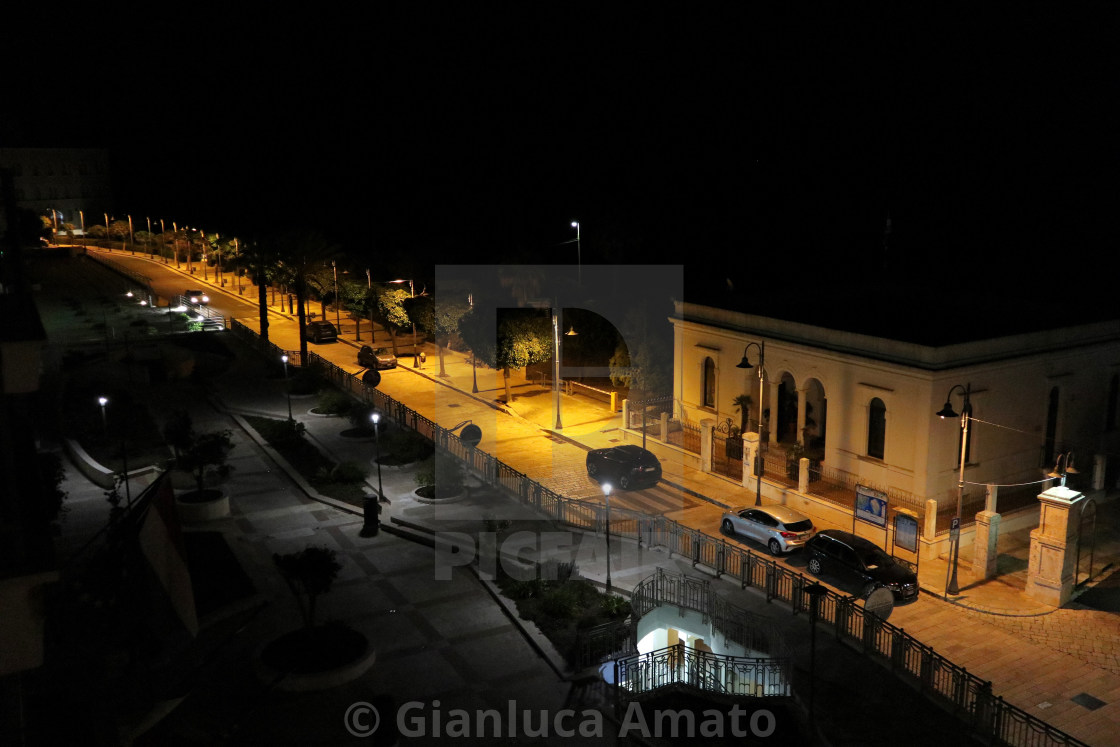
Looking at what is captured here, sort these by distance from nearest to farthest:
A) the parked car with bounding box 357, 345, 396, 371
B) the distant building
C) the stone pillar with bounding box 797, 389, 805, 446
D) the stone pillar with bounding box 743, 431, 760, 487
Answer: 1. the stone pillar with bounding box 743, 431, 760, 487
2. the stone pillar with bounding box 797, 389, 805, 446
3. the parked car with bounding box 357, 345, 396, 371
4. the distant building

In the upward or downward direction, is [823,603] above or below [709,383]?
below

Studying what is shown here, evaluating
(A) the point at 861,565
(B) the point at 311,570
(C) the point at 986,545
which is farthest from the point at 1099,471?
(B) the point at 311,570

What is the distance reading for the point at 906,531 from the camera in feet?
78.4

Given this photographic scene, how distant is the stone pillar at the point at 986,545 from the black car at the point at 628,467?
9.76 meters

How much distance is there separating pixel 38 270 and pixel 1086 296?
286 feet

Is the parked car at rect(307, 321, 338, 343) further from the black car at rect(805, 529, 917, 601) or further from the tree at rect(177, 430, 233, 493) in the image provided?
the black car at rect(805, 529, 917, 601)

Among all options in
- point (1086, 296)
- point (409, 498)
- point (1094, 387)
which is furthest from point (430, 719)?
point (1086, 296)

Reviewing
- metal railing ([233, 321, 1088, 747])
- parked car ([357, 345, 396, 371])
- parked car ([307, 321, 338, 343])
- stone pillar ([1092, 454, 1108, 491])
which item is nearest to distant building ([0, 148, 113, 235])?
parked car ([307, 321, 338, 343])

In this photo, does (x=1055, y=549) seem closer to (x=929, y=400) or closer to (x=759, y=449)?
(x=929, y=400)

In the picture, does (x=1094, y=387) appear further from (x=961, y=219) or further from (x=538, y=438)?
(x=961, y=219)

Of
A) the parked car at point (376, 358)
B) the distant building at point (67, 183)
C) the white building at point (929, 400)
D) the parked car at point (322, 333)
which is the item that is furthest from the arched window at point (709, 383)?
the distant building at point (67, 183)

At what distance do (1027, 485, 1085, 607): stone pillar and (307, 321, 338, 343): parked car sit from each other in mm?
43136

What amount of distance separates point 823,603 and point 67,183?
148 m

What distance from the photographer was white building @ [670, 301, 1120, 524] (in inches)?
1038
